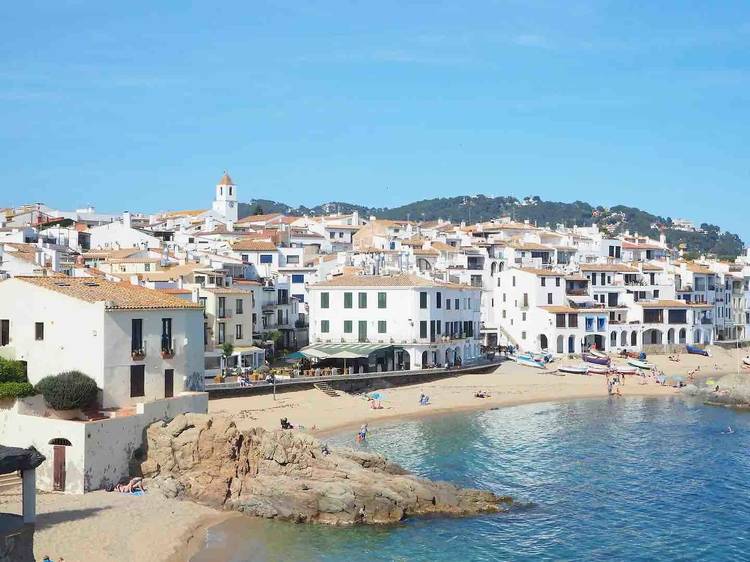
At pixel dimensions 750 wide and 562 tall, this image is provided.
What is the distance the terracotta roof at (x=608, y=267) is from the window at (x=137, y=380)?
207 feet

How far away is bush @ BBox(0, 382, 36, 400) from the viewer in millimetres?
35781

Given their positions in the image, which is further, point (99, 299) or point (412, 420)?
point (412, 420)

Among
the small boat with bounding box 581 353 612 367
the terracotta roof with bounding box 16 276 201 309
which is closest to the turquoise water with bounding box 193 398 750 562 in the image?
the terracotta roof with bounding box 16 276 201 309

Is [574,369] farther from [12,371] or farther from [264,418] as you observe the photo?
[12,371]

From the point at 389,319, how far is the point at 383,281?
304 centimetres

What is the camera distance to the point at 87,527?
96.2 ft

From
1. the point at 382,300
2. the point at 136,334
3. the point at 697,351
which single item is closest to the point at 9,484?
the point at 136,334

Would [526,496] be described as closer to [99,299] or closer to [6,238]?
[99,299]

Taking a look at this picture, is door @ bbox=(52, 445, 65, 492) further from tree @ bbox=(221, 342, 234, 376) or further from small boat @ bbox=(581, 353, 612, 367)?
small boat @ bbox=(581, 353, 612, 367)

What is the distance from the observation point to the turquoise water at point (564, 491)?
30.9 m

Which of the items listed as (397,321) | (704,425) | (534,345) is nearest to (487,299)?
(534,345)

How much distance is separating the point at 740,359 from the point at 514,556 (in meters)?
71.9

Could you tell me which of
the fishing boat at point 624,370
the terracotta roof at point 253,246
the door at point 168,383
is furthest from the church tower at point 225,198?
the door at point 168,383

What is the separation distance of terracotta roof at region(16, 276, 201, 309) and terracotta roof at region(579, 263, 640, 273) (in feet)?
197
